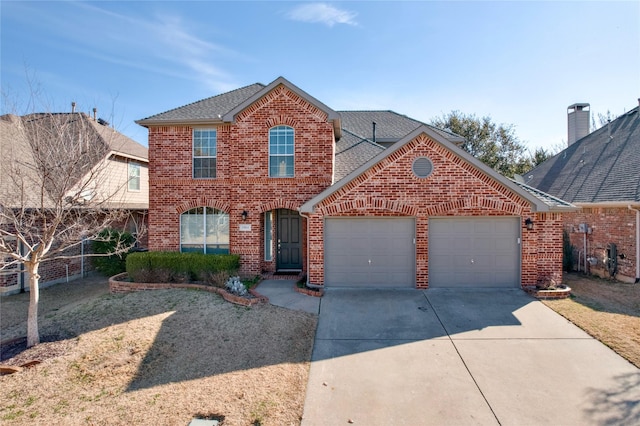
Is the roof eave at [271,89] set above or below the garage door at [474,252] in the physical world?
above

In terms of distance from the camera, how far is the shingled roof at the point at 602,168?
38.0 feet

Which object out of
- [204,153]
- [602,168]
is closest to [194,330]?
[204,153]

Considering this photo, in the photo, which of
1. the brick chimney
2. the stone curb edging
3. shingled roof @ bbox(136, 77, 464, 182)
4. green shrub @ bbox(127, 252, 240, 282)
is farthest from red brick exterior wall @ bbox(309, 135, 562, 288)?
the brick chimney

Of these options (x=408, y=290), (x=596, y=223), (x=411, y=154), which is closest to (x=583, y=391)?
(x=408, y=290)

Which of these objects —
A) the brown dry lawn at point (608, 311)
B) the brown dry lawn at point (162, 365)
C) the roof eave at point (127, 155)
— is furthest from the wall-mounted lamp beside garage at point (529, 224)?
the roof eave at point (127, 155)

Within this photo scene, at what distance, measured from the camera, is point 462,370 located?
559cm

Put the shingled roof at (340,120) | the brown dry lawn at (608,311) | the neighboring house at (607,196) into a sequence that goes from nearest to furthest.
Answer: the brown dry lawn at (608,311) → the neighboring house at (607,196) → the shingled roof at (340,120)

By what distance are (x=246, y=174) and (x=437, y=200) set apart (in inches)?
245

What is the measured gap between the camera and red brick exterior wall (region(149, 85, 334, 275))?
1145cm

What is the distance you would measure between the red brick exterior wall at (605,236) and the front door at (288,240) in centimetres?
1054

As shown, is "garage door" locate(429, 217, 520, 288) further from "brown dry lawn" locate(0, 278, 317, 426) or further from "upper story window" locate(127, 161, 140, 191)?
"upper story window" locate(127, 161, 140, 191)

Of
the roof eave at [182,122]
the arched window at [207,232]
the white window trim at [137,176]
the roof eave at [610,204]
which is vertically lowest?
the arched window at [207,232]

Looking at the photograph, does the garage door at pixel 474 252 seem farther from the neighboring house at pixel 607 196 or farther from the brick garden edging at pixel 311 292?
the neighboring house at pixel 607 196

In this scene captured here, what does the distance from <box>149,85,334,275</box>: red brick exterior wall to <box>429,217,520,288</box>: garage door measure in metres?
4.10
